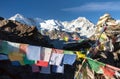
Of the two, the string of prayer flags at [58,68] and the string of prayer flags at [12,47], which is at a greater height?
the string of prayer flags at [12,47]

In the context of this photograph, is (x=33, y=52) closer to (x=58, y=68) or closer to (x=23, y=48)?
(x=23, y=48)

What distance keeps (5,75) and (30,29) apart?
9517mm

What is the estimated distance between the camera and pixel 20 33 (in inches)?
1227

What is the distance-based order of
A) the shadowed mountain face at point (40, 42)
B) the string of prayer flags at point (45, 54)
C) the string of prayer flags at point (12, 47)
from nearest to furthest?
the string of prayer flags at point (12, 47) → the string of prayer flags at point (45, 54) → the shadowed mountain face at point (40, 42)

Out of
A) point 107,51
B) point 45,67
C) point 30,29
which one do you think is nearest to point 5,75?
point 45,67

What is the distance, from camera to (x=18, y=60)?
1920cm

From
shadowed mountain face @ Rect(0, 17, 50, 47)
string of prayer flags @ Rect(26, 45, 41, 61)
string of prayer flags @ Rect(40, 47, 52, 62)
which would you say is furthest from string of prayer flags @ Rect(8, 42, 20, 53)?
shadowed mountain face @ Rect(0, 17, 50, 47)

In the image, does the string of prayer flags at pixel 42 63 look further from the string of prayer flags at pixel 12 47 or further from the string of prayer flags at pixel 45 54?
the string of prayer flags at pixel 12 47

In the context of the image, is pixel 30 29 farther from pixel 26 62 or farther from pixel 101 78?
pixel 26 62

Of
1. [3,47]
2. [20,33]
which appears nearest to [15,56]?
[3,47]

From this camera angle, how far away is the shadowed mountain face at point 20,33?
2967cm

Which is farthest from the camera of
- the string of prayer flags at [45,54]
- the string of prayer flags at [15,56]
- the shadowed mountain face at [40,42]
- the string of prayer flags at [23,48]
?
the shadowed mountain face at [40,42]

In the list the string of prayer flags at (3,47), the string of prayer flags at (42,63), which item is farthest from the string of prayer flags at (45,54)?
the string of prayer flags at (3,47)

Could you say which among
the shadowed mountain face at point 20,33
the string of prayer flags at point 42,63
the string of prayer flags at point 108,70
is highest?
the shadowed mountain face at point 20,33
